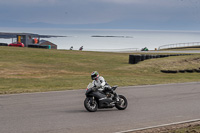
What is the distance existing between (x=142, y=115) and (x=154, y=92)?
5.83 m

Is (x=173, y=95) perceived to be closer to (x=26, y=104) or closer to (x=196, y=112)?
(x=196, y=112)

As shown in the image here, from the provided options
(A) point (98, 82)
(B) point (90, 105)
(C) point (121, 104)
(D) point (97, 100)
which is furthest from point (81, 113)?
(C) point (121, 104)

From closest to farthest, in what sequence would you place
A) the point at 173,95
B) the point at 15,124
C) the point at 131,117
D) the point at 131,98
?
the point at 15,124 < the point at 131,117 < the point at 131,98 < the point at 173,95

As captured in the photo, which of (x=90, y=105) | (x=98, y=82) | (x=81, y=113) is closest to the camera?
(x=81, y=113)

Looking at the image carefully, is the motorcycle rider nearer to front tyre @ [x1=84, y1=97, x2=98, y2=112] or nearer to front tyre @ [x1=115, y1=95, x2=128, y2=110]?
front tyre @ [x1=84, y1=97, x2=98, y2=112]

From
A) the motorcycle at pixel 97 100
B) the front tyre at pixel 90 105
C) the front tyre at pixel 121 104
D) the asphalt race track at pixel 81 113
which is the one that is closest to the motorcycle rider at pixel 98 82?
the motorcycle at pixel 97 100

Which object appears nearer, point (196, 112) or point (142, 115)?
point (142, 115)

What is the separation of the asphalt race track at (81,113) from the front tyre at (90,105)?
0.22 metres

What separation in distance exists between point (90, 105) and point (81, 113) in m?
0.47

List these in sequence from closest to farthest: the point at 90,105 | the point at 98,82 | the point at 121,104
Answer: the point at 98,82 < the point at 90,105 < the point at 121,104

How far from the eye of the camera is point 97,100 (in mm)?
11133

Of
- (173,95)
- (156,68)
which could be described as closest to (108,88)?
(173,95)

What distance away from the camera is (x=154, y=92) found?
54.0 feet

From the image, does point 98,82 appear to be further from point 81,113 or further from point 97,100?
point 81,113
